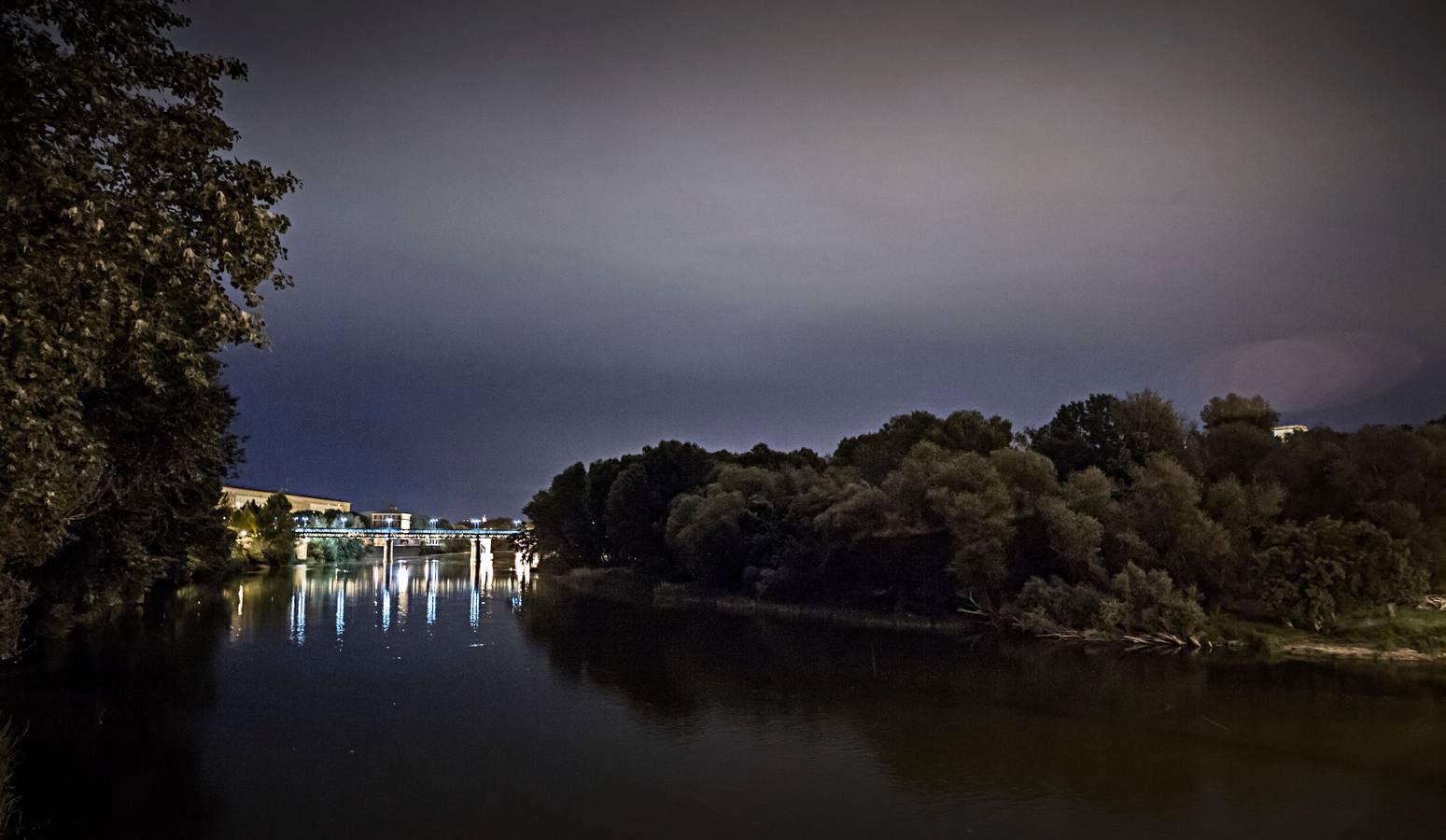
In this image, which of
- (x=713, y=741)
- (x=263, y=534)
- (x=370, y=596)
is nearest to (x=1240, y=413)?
(x=713, y=741)

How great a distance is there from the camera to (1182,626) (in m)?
41.6

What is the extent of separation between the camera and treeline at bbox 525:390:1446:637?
41094 mm

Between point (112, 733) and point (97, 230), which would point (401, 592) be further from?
point (97, 230)

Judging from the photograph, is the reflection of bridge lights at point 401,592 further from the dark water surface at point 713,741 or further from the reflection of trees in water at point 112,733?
the dark water surface at point 713,741

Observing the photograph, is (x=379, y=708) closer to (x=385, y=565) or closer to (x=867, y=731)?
(x=867, y=731)

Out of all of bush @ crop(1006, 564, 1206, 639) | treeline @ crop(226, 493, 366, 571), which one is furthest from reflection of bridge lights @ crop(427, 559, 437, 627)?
bush @ crop(1006, 564, 1206, 639)

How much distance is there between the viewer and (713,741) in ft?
87.5

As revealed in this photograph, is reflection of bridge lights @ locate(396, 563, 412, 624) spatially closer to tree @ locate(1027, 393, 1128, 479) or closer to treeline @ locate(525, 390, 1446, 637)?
treeline @ locate(525, 390, 1446, 637)

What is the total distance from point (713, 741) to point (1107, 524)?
2884 cm

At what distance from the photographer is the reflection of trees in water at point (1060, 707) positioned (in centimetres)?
2281

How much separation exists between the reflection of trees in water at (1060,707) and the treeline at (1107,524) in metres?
3.88

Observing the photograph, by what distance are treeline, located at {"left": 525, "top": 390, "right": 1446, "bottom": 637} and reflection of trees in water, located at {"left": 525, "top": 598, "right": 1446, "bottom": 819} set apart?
3881 mm

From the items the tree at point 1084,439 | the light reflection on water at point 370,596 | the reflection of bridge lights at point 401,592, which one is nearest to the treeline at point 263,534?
the light reflection on water at point 370,596

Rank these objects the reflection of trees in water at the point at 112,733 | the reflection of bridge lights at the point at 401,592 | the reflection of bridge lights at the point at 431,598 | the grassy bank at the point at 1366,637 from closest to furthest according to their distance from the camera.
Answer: the reflection of trees in water at the point at 112,733
the grassy bank at the point at 1366,637
the reflection of bridge lights at the point at 431,598
the reflection of bridge lights at the point at 401,592
